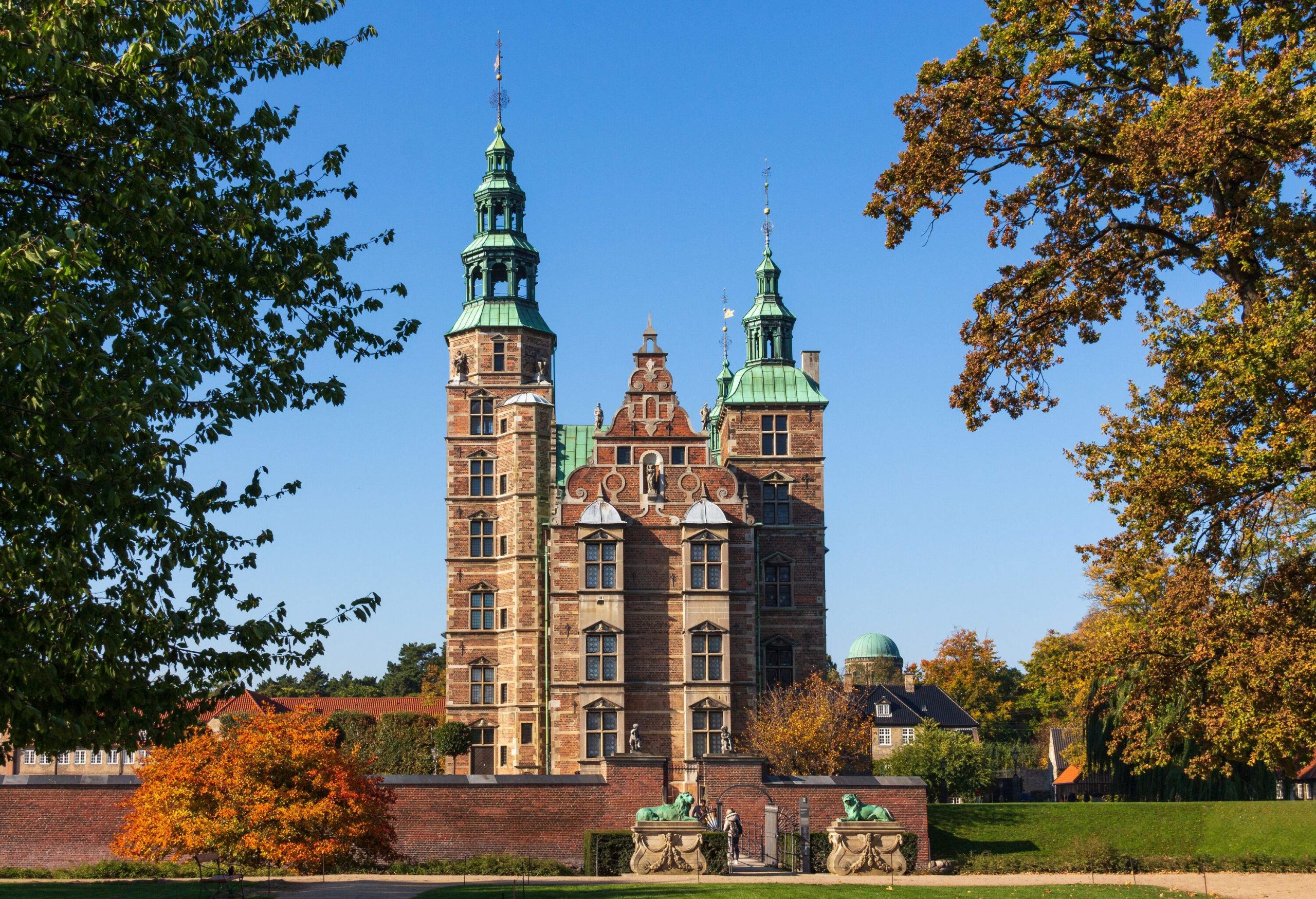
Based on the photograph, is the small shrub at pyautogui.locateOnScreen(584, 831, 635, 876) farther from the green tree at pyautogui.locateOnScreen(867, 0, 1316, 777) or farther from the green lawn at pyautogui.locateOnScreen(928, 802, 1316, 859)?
the green tree at pyautogui.locateOnScreen(867, 0, 1316, 777)

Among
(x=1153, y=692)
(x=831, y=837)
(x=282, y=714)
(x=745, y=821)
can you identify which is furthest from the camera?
(x=745, y=821)

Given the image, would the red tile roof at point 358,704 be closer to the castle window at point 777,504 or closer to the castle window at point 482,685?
the castle window at point 482,685

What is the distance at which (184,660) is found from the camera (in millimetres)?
13867

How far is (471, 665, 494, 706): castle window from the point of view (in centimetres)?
5166

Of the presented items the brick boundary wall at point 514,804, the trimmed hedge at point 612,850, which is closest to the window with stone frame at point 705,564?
the brick boundary wall at point 514,804

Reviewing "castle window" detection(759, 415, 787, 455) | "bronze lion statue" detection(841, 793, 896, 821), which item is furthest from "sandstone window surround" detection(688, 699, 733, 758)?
"bronze lion statue" detection(841, 793, 896, 821)

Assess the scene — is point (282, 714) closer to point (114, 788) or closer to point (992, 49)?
point (114, 788)

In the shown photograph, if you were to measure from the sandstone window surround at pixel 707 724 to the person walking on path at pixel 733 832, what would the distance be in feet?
47.3

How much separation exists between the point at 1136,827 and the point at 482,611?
2567 centimetres

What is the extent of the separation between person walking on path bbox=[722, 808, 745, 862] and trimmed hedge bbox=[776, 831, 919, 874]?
1.29m

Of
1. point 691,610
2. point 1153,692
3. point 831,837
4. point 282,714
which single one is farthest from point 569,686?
point 1153,692

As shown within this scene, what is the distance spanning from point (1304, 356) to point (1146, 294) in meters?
2.91

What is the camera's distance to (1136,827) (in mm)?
34781

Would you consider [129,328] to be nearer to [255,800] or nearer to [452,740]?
[255,800]
